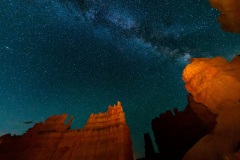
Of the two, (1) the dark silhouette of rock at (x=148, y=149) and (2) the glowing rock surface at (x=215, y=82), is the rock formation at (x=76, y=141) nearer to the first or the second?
(2) the glowing rock surface at (x=215, y=82)

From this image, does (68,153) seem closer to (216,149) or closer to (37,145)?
(37,145)

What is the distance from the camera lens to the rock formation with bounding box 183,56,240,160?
10.8m

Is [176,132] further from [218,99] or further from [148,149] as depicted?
[218,99]

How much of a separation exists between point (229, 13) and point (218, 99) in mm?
5978

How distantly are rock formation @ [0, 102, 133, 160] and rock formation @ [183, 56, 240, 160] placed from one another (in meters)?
8.53

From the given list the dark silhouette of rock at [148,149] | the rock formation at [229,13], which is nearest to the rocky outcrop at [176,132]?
the dark silhouette of rock at [148,149]

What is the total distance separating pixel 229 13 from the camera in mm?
11641

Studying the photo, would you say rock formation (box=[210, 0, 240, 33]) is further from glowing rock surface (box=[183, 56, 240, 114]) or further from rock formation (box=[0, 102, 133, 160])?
rock formation (box=[0, 102, 133, 160])

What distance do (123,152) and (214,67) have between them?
1134 cm

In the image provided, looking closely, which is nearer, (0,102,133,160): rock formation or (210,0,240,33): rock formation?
(210,0,240,33): rock formation

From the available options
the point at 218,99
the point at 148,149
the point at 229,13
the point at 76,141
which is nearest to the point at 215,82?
the point at 218,99

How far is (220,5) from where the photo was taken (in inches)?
458

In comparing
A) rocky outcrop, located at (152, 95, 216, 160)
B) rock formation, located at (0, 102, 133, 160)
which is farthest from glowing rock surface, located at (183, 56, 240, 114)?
rocky outcrop, located at (152, 95, 216, 160)

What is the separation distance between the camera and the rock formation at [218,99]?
1078 centimetres
